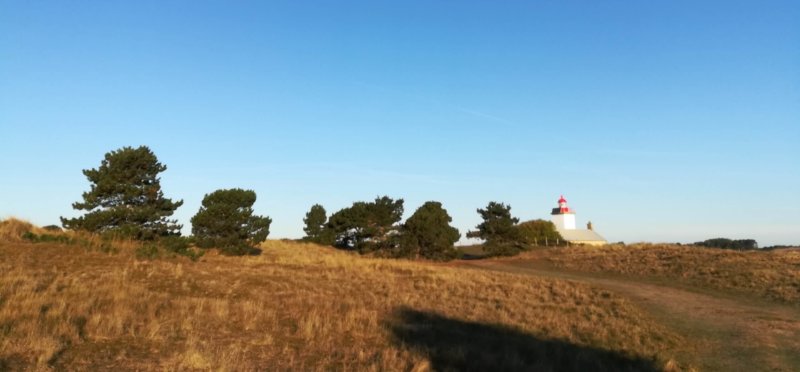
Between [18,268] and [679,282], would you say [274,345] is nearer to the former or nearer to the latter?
[18,268]

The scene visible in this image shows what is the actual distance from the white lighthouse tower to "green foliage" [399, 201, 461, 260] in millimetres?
37813

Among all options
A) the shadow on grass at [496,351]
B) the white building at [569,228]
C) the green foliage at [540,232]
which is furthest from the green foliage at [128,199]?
the white building at [569,228]

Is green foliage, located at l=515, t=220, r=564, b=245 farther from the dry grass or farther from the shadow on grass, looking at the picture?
the shadow on grass

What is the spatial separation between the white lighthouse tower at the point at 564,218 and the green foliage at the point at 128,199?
2422 inches

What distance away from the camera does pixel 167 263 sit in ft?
63.6

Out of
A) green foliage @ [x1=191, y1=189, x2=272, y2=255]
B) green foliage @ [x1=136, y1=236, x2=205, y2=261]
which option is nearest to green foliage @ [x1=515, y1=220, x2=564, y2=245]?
green foliage @ [x1=191, y1=189, x2=272, y2=255]

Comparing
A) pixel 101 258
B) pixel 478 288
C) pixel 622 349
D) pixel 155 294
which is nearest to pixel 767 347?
pixel 622 349

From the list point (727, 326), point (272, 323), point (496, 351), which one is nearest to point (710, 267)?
point (727, 326)

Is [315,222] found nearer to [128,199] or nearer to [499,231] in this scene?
[499,231]

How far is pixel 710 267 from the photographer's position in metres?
29.5

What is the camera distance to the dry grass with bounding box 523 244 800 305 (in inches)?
881

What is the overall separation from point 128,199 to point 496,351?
22.3m

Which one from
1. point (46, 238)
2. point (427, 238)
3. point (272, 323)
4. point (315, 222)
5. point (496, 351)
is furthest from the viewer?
point (315, 222)

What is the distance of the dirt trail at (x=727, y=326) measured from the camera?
1041 cm
